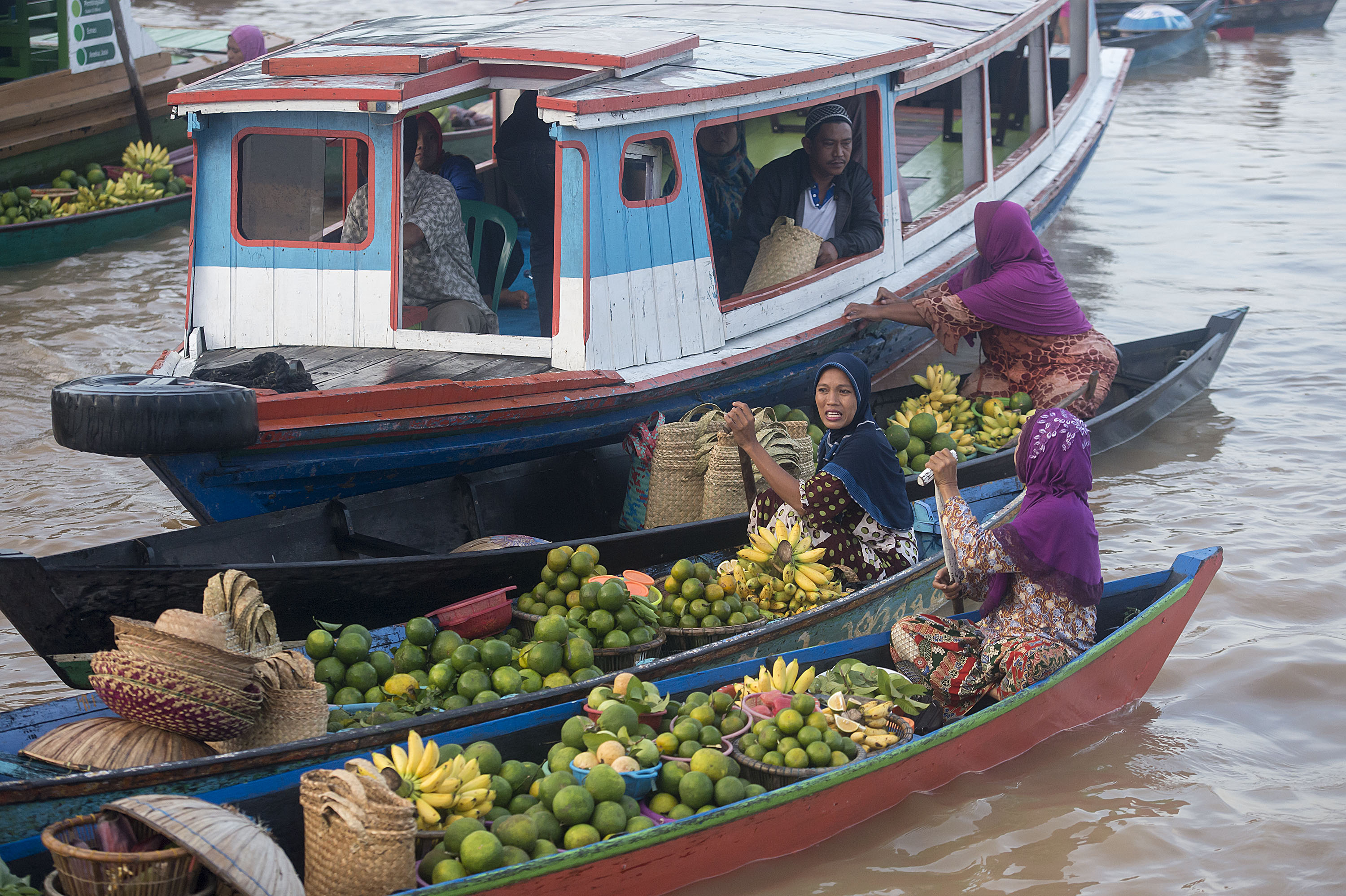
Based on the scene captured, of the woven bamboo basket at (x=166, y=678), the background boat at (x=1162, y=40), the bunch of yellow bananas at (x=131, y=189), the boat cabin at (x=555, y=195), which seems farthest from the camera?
the background boat at (x=1162, y=40)

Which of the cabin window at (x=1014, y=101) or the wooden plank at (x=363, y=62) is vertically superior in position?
the wooden plank at (x=363, y=62)

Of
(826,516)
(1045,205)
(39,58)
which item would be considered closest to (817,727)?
(826,516)

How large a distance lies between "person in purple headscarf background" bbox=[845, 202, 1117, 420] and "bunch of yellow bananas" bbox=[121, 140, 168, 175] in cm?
769

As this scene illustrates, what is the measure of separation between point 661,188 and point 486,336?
3.52ft

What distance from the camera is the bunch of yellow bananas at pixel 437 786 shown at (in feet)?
10.8

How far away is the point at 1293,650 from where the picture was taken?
213 inches

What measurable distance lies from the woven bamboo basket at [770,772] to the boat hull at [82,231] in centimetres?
851

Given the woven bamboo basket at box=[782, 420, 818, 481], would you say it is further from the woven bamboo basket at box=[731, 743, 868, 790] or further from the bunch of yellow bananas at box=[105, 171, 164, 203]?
the bunch of yellow bananas at box=[105, 171, 164, 203]

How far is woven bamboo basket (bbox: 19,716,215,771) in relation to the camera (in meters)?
3.47

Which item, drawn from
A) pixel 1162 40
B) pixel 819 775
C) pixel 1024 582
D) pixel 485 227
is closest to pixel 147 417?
pixel 819 775

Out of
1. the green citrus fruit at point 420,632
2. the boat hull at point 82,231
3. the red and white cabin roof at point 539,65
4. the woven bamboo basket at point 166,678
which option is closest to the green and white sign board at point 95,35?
the boat hull at point 82,231

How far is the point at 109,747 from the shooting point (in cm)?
350

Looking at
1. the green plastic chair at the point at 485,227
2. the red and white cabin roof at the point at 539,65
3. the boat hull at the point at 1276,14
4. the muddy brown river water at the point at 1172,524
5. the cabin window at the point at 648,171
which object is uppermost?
the boat hull at the point at 1276,14

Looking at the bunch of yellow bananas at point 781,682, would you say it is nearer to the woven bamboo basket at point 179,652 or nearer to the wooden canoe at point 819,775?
the wooden canoe at point 819,775
